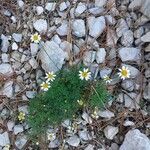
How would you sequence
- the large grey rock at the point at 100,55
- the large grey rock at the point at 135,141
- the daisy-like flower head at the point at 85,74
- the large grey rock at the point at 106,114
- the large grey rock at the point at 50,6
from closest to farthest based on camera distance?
the large grey rock at the point at 135,141 → the daisy-like flower head at the point at 85,74 → the large grey rock at the point at 106,114 → the large grey rock at the point at 100,55 → the large grey rock at the point at 50,6

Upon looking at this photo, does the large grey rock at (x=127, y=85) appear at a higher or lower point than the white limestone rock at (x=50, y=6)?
lower

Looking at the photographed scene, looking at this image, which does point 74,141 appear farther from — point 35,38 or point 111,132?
point 35,38

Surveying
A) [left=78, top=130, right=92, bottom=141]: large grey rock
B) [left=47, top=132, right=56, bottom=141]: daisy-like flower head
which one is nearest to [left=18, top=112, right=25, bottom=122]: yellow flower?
[left=47, top=132, right=56, bottom=141]: daisy-like flower head

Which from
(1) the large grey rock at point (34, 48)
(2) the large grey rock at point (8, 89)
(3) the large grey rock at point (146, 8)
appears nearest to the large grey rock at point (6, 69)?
(2) the large grey rock at point (8, 89)

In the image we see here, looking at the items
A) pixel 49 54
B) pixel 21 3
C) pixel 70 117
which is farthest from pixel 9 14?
pixel 70 117

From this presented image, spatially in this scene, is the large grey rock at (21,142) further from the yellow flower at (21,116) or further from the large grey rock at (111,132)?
the large grey rock at (111,132)

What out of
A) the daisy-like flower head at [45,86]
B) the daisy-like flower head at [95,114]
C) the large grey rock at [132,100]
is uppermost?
the daisy-like flower head at [45,86]
